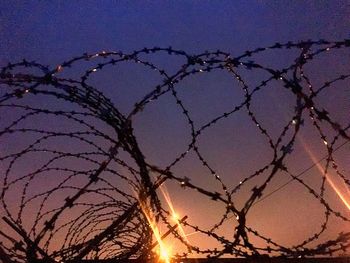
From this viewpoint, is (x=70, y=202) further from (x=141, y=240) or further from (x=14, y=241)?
(x=141, y=240)

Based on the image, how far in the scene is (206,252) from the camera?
4078 mm

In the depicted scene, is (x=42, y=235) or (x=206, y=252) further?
(x=206, y=252)

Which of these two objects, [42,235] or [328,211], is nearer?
[42,235]

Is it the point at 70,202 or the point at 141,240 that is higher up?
the point at 141,240

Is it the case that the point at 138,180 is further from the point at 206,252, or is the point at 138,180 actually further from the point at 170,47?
the point at 170,47

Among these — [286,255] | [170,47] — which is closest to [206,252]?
[286,255]

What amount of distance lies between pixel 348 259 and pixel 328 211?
142 centimetres

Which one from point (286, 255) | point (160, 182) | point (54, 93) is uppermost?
point (54, 93)

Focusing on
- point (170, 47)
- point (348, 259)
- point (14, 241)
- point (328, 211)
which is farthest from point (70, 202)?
point (348, 259)

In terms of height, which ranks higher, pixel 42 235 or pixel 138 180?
pixel 138 180

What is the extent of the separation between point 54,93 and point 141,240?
87.9 inches

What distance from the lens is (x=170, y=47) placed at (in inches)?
157

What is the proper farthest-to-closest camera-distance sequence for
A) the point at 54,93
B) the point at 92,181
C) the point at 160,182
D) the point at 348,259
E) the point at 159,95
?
1. the point at 348,259
2. the point at 160,182
3. the point at 159,95
4. the point at 54,93
5. the point at 92,181

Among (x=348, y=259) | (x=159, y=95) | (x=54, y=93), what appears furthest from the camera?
(x=348, y=259)
